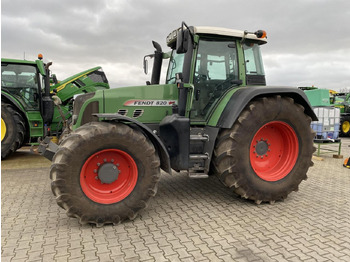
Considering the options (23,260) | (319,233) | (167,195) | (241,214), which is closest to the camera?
(23,260)

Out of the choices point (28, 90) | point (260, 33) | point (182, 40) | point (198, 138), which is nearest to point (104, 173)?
point (198, 138)

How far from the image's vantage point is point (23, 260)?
2639mm

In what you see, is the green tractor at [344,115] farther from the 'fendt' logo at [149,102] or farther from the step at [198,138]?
the 'fendt' logo at [149,102]

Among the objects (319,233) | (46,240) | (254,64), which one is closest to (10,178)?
(46,240)

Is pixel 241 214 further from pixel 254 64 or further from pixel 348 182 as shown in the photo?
pixel 348 182

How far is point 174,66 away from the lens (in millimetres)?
4535

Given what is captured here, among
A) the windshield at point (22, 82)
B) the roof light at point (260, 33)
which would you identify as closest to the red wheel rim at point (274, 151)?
the roof light at point (260, 33)

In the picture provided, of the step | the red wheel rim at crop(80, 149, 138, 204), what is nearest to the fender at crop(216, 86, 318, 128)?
the step

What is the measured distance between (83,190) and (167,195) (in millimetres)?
1620

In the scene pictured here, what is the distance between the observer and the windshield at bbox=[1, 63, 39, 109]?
746 cm

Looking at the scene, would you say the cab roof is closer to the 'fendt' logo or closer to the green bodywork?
the 'fendt' logo

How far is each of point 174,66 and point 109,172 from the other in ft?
7.01

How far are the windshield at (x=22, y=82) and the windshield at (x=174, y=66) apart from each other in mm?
4852

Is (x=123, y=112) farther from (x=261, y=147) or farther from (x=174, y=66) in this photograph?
(x=261, y=147)
